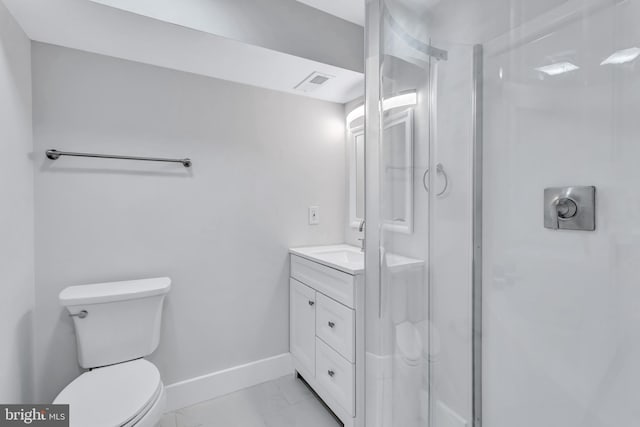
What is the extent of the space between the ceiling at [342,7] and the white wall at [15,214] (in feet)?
4.35

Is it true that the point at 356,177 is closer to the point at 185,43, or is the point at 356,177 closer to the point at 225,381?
the point at 185,43

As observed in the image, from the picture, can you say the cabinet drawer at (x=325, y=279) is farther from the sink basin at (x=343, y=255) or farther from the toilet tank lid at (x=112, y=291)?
the toilet tank lid at (x=112, y=291)

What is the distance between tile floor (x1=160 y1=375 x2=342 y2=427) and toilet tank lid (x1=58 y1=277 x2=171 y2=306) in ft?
2.37

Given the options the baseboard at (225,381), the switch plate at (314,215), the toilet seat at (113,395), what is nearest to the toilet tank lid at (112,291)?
the toilet seat at (113,395)

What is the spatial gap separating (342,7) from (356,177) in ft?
3.33

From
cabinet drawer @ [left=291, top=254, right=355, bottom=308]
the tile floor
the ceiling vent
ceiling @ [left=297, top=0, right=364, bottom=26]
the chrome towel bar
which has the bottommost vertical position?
A: the tile floor

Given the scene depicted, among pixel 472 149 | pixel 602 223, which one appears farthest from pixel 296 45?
pixel 602 223

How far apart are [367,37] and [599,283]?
38.5 inches

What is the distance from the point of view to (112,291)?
1.42m

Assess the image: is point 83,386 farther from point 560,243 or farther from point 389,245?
point 560,243

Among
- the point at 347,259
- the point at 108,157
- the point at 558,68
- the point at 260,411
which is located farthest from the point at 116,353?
the point at 558,68

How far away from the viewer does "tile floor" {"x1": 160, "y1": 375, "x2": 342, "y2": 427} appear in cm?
158

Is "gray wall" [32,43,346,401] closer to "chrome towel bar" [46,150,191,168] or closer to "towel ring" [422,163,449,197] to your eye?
"chrome towel bar" [46,150,191,168]

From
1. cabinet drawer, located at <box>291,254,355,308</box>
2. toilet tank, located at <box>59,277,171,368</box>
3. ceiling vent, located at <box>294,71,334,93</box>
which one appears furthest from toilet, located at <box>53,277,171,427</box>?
ceiling vent, located at <box>294,71,334,93</box>
